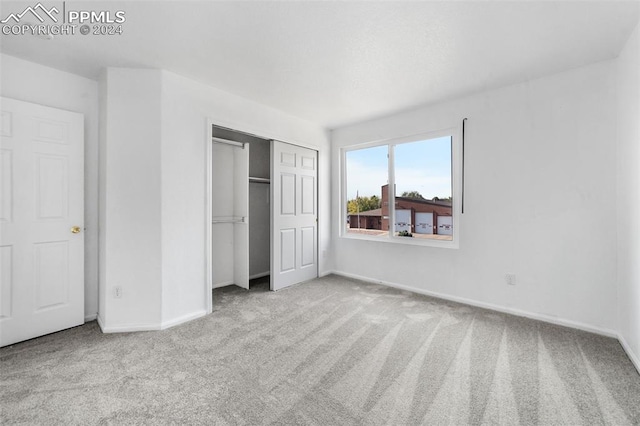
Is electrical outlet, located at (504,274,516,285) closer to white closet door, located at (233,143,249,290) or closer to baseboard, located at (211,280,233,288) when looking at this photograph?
white closet door, located at (233,143,249,290)

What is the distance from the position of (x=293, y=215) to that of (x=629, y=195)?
11.7ft

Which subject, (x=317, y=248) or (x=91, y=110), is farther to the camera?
(x=317, y=248)

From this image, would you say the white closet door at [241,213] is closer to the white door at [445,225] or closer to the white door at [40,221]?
the white door at [40,221]

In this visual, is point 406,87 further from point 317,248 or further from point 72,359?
point 72,359

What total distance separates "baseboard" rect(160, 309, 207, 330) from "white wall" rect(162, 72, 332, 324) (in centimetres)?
1

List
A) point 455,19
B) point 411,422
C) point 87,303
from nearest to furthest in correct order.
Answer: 1. point 411,422
2. point 455,19
3. point 87,303

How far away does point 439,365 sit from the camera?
2.06 metres

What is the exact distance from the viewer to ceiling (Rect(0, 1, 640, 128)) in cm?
186

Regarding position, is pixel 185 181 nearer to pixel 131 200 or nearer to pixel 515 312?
pixel 131 200

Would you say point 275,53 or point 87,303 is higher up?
point 275,53

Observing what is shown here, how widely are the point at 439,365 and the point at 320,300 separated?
170 cm

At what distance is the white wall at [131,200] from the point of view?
263cm

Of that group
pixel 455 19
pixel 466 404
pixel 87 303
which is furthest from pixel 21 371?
pixel 455 19

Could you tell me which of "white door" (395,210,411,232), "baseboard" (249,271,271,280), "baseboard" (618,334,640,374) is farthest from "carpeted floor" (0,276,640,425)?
"baseboard" (249,271,271,280)
